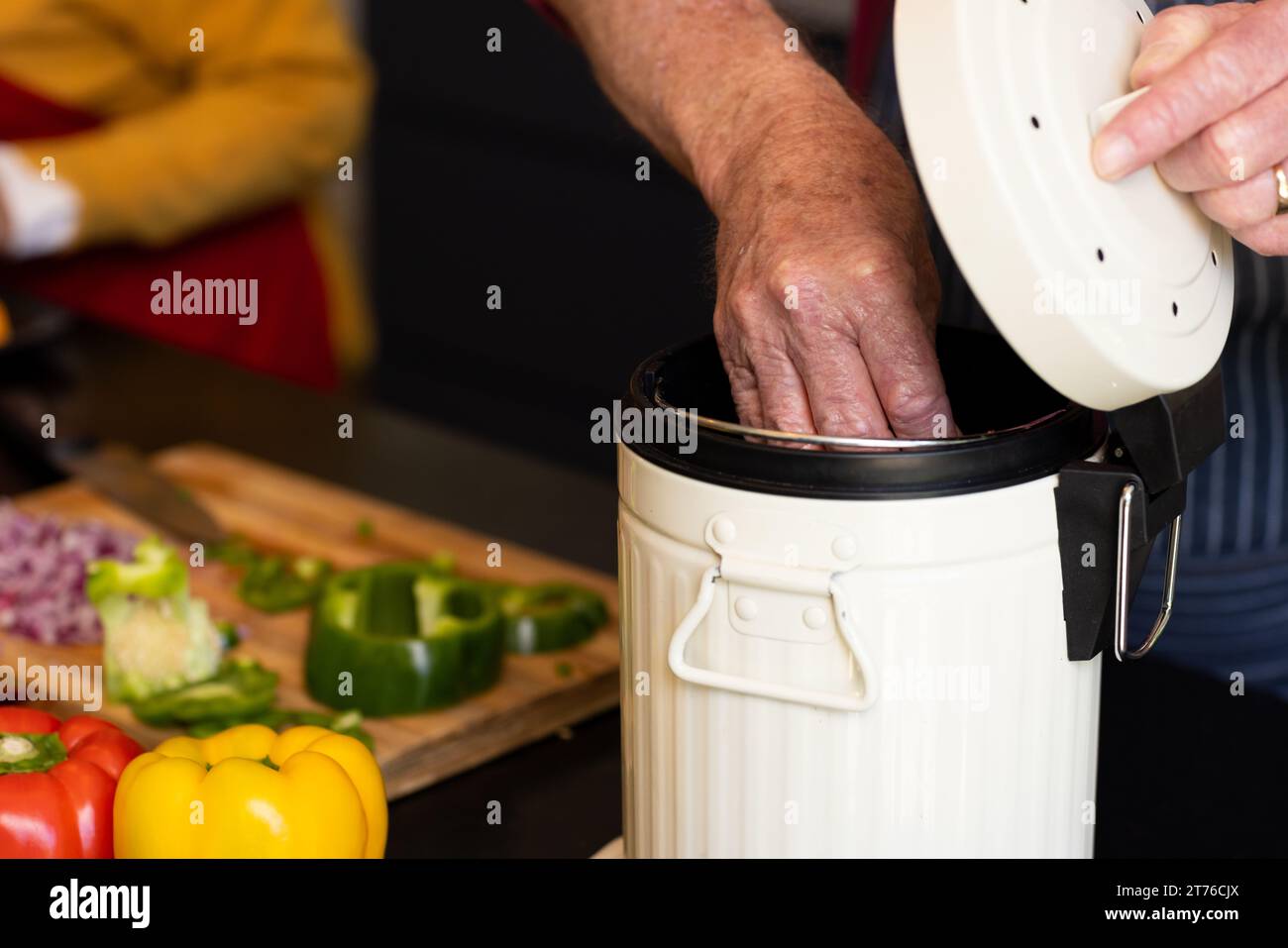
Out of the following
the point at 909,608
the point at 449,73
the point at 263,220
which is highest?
the point at 449,73

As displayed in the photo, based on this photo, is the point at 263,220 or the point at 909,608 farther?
the point at 263,220

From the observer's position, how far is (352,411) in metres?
1.58

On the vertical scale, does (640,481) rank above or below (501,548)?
above

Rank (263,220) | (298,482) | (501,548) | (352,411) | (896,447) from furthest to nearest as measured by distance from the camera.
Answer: (263,220)
(352,411)
(298,482)
(501,548)
(896,447)

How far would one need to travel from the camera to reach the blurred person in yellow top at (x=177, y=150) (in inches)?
82.1

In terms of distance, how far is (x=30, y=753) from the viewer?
0.78m

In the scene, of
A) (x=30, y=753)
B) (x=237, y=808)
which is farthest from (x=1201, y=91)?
(x=30, y=753)

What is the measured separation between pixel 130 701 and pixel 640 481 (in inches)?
19.1

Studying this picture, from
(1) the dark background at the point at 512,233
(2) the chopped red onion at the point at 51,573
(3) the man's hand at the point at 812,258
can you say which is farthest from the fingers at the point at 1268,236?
(1) the dark background at the point at 512,233

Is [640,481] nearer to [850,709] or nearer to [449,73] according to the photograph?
[850,709]

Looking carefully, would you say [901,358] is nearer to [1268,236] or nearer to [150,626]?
[1268,236]

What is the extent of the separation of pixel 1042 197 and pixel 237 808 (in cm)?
44

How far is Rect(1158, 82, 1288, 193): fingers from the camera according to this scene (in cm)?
66

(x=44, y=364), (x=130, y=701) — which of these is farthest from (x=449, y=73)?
(x=130, y=701)
